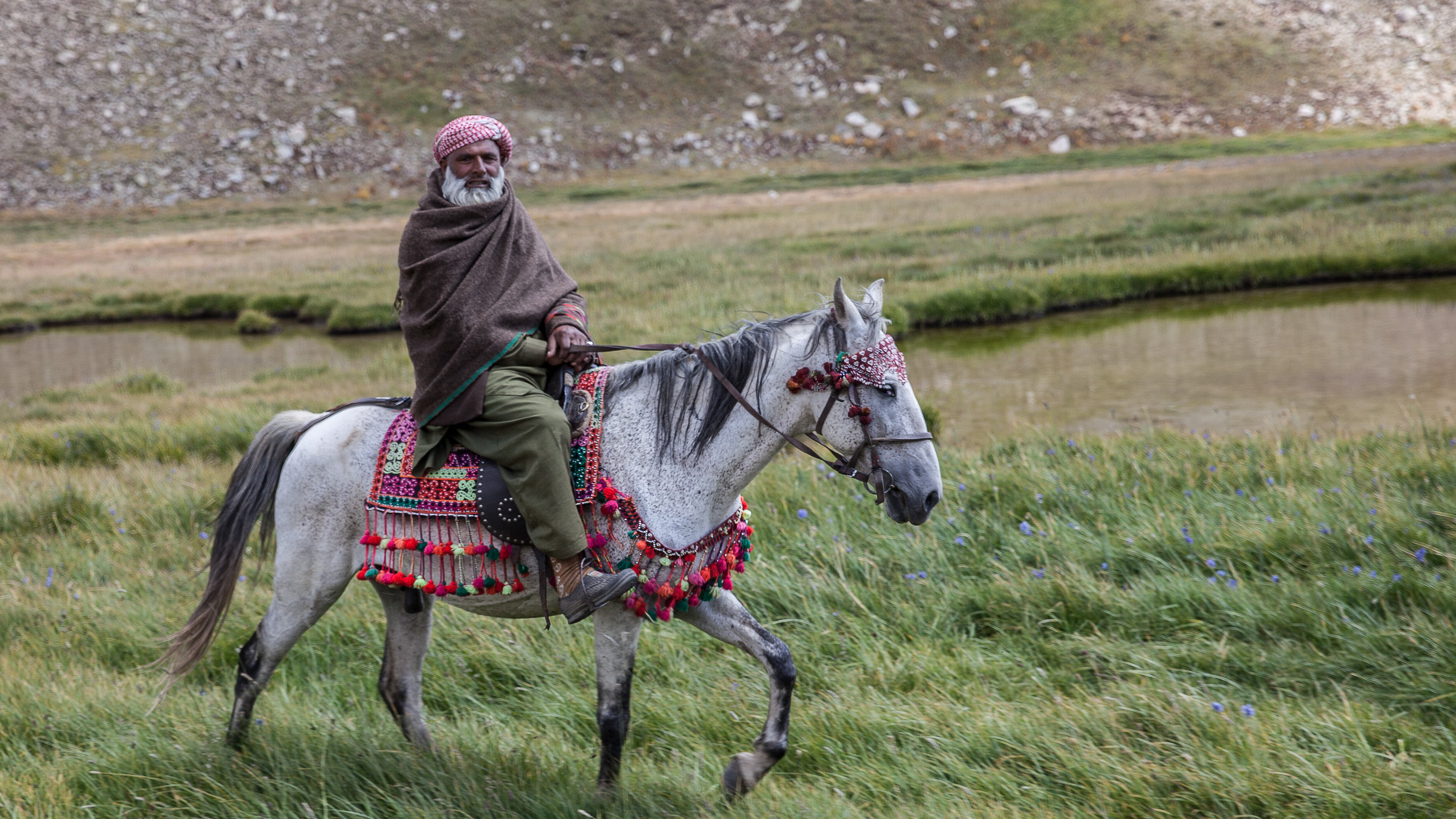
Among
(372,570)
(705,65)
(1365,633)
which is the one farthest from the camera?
(705,65)

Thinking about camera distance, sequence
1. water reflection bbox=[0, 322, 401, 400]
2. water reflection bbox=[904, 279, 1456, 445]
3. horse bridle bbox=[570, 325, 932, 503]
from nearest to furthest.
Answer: horse bridle bbox=[570, 325, 932, 503] → water reflection bbox=[904, 279, 1456, 445] → water reflection bbox=[0, 322, 401, 400]

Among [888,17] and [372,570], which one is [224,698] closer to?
[372,570]

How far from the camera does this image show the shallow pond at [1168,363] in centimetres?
980

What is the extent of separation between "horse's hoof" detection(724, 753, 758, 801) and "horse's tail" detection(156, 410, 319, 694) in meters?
2.27

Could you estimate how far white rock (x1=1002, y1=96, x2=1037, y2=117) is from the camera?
161 feet

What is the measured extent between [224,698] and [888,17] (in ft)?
192

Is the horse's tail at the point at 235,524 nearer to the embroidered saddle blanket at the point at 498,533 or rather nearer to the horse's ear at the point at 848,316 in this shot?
the embroidered saddle blanket at the point at 498,533

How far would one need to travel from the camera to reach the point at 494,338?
392 cm

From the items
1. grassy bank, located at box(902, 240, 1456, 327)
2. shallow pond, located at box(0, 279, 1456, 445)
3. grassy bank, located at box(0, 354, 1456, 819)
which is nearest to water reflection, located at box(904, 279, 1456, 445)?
shallow pond, located at box(0, 279, 1456, 445)

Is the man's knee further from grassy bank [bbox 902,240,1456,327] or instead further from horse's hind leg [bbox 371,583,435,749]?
grassy bank [bbox 902,240,1456,327]

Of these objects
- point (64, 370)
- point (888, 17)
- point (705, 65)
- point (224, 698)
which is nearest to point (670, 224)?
point (64, 370)

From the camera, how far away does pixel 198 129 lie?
4925cm

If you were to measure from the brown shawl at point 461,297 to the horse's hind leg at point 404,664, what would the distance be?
96 centimetres

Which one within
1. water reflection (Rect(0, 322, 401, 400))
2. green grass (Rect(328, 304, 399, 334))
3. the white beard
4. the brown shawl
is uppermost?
the white beard
